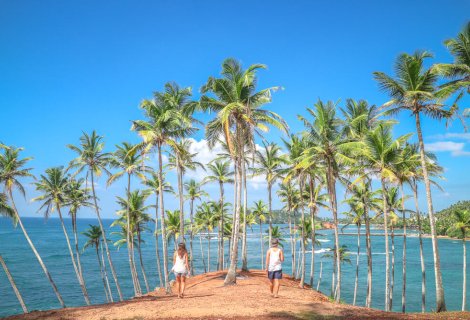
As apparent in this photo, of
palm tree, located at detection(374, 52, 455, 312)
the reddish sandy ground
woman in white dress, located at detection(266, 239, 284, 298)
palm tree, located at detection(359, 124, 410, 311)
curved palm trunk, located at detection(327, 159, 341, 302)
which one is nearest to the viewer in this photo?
the reddish sandy ground

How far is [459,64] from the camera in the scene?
48.6 ft

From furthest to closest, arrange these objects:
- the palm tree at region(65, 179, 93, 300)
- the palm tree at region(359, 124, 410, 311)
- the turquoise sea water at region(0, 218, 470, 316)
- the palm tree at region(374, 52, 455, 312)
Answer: the turquoise sea water at region(0, 218, 470, 316)
the palm tree at region(65, 179, 93, 300)
the palm tree at region(359, 124, 410, 311)
the palm tree at region(374, 52, 455, 312)

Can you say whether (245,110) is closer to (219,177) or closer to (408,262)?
(219,177)

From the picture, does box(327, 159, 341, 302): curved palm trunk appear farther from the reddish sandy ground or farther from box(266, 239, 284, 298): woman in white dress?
the reddish sandy ground

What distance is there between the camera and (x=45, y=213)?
3062 cm

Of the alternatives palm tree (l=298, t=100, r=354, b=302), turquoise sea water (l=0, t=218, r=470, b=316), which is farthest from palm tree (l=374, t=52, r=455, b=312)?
turquoise sea water (l=0, t=218, r=470, b=316)

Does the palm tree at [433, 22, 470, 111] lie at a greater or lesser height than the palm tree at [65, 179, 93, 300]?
greater

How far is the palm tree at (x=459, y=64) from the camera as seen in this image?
1446cm

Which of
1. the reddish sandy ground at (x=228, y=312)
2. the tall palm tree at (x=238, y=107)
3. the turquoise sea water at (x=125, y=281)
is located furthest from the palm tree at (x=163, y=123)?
the turquoise sea water at (x=125, y=281)

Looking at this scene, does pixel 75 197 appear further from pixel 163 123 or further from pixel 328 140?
pixel 328 140

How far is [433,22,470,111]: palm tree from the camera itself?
1446 centimetres

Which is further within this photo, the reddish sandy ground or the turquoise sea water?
the turquoise sea water

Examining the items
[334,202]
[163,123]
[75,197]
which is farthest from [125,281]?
[334,202]

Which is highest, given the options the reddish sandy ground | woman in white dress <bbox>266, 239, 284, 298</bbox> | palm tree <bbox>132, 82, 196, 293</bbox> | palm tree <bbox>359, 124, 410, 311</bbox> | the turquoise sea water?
palm tree <bbox>132, 82, 196, 293</bbox>
